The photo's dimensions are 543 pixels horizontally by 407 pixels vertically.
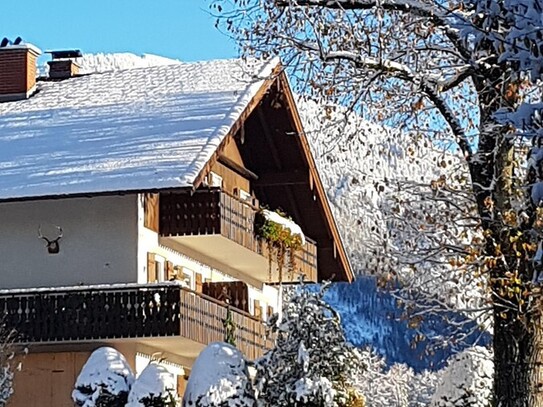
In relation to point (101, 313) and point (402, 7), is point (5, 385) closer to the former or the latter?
point (101, 313)

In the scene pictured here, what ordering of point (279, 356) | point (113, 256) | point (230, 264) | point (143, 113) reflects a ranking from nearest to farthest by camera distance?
point (279, 356) → point (113, 256) → point (143, 113) → point (230, 264)

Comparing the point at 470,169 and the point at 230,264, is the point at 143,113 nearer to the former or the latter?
the point at 230,264

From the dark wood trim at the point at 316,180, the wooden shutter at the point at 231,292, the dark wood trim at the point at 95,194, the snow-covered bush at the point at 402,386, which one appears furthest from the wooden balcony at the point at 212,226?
the snow-covered bush at the point at 402,386

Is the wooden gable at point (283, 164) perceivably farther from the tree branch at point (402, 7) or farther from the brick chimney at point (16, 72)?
the tree branch at point (402, 7)

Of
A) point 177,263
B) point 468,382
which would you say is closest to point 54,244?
point 177,263

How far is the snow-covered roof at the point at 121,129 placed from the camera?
81.3 feet

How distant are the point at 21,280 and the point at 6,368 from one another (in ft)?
9.20

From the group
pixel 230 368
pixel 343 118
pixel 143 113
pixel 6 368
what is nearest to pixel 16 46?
pixel 143 113

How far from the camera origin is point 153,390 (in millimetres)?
20266

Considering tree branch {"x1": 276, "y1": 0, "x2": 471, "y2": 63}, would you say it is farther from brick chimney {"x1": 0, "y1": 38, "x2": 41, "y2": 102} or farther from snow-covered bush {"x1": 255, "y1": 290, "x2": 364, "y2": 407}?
brick chimney {"x1": 0, "y1": 38, "x2": 41, "y2": 102}

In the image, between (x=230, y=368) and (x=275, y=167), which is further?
(x=275, y=167)

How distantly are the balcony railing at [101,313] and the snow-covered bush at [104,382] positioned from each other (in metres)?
2.66

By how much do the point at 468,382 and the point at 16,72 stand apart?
12898 mm

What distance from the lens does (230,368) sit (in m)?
19.8
